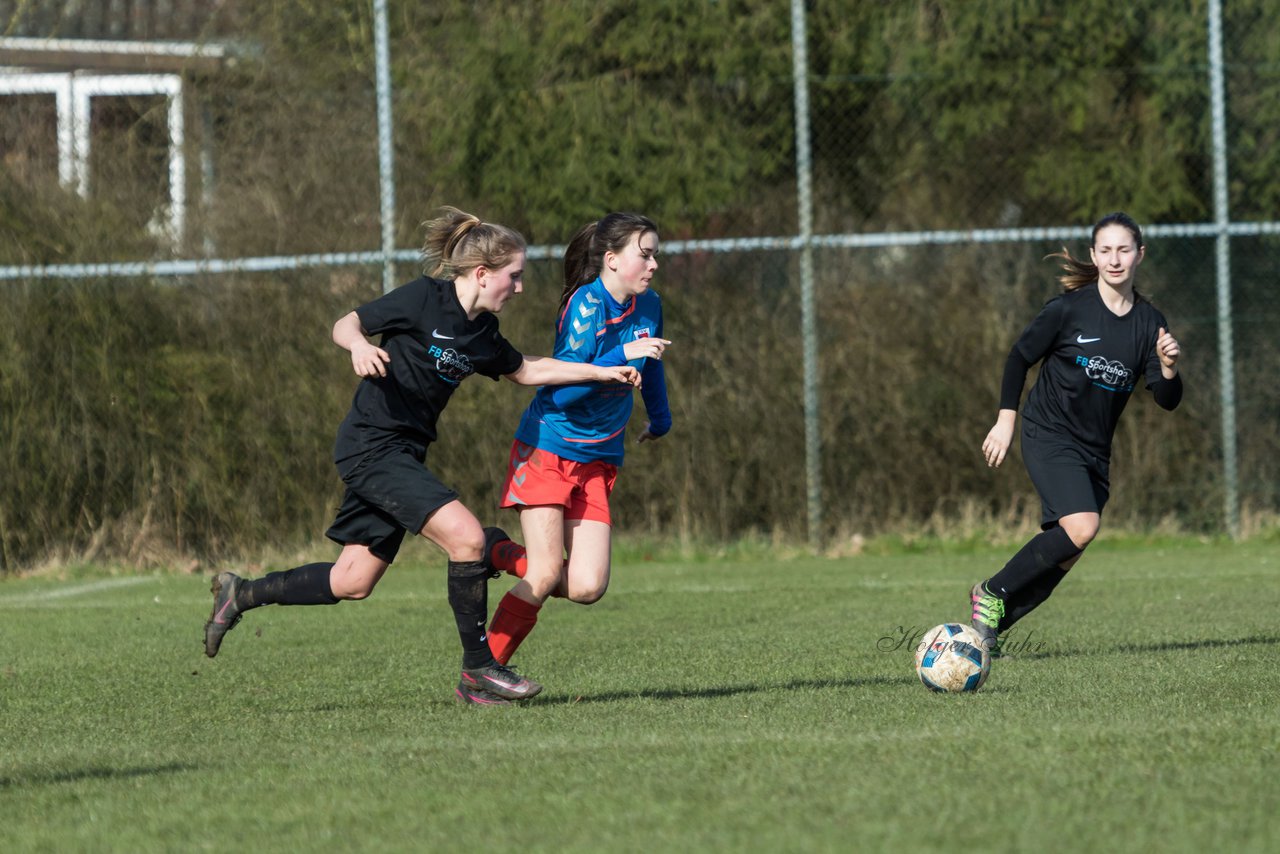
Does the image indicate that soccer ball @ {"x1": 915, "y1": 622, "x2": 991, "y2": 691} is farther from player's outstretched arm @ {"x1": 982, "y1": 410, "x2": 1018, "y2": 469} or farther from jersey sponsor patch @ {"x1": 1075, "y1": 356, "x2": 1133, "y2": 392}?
jersey sponsor patch @ {"x1": 1075, "y1": 356, "x2": 1133, "y2": 392}

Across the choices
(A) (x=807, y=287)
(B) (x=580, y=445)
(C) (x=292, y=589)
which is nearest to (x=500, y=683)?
(B) (x=580, y=445)

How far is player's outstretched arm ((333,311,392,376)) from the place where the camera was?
19.5ft

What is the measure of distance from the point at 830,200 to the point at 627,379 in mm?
7747

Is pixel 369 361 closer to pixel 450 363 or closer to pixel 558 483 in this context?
pixel 450 363

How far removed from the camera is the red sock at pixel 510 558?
Answer: 258 inches

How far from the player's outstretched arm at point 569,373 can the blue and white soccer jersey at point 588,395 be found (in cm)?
15

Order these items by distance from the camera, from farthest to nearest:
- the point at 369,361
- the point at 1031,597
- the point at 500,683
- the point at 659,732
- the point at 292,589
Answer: the point at 1031,597 → the point at 292,589 → the point at 500,683 → the point at 369,361 → the point at 659,732

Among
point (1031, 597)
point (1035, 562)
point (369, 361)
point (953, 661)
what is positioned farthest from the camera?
point (1031, 597)

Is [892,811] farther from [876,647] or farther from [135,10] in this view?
[135,10]

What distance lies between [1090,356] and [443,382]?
2607mm

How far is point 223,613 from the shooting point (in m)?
6.82

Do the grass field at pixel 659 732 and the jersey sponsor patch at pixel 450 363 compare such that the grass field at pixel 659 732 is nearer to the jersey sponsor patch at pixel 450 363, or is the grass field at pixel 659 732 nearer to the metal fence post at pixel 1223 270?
the jersey sponsor patch at pixel 450 363

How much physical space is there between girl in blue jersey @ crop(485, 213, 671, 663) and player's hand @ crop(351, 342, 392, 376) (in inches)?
27.0

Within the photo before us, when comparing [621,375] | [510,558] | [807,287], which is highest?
[807,287]
